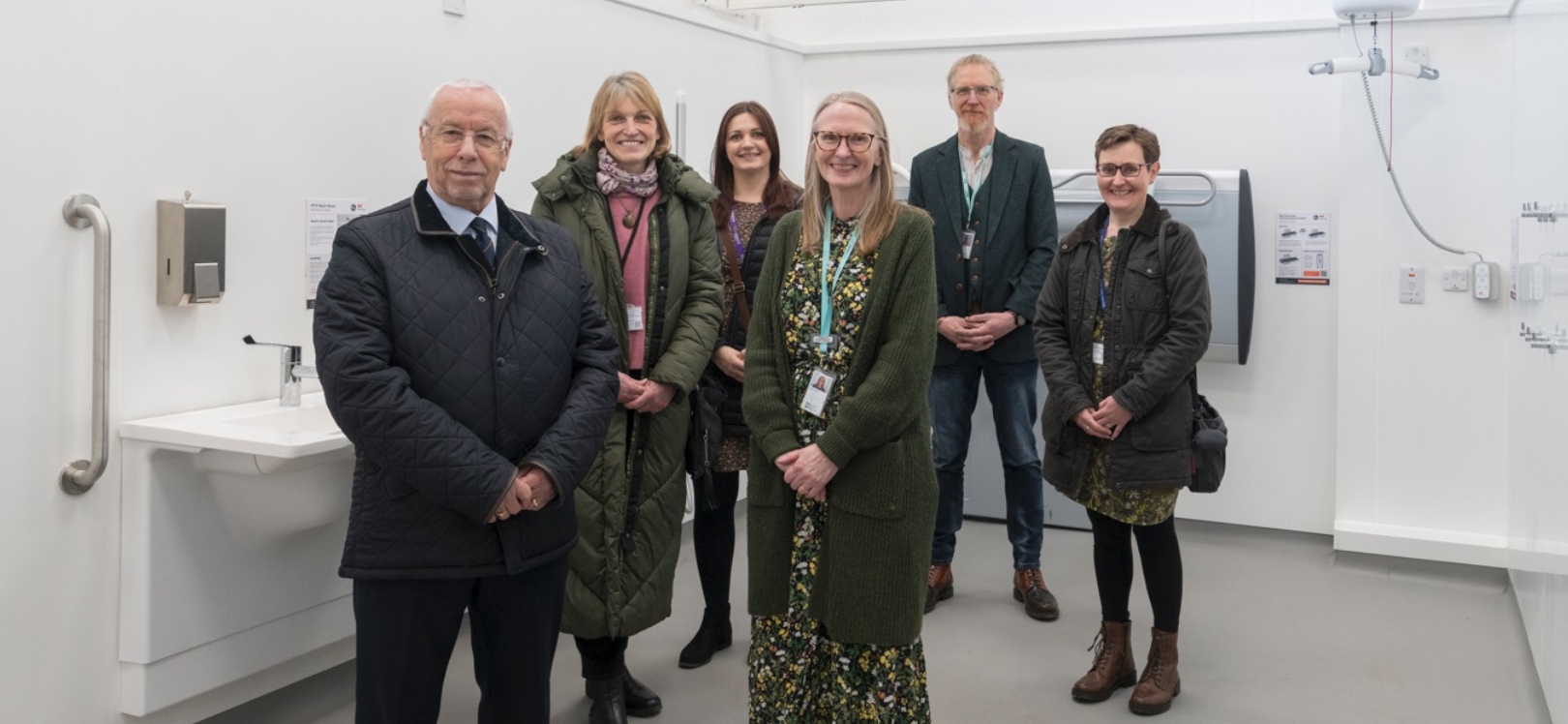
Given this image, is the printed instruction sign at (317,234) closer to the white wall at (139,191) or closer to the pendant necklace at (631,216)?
the white wall at (139,191)

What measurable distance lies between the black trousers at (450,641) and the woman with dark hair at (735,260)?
91 cm

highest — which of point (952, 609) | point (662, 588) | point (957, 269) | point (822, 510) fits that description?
point (957, 269)

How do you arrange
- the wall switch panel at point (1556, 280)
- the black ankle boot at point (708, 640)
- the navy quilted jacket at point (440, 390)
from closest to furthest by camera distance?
the navy quilted jacket at point (440, 390)
the wall switch panel at point (1556, 280)
the black ankle boot at point (708, 640)

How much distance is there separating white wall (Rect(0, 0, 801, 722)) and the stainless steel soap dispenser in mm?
32

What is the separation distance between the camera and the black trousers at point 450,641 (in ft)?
6.81

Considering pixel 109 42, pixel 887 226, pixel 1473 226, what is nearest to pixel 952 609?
pixel 887 226

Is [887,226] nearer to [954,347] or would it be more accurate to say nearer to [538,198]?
[538,198]

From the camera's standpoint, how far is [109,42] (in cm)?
249

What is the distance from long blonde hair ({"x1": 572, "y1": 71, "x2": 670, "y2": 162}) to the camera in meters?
2.86

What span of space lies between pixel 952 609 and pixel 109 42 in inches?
109

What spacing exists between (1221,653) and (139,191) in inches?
118

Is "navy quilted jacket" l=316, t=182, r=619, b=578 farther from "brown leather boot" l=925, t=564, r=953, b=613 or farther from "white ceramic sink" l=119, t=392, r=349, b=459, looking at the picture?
"brown leather boot" l=925, t=564, r=953, b=613

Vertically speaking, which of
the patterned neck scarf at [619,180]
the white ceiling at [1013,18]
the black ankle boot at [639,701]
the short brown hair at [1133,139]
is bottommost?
the black ankle boot at [639,701]

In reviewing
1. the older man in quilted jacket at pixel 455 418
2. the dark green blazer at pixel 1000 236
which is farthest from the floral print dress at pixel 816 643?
the dark green blazer at pixel 1000 236
